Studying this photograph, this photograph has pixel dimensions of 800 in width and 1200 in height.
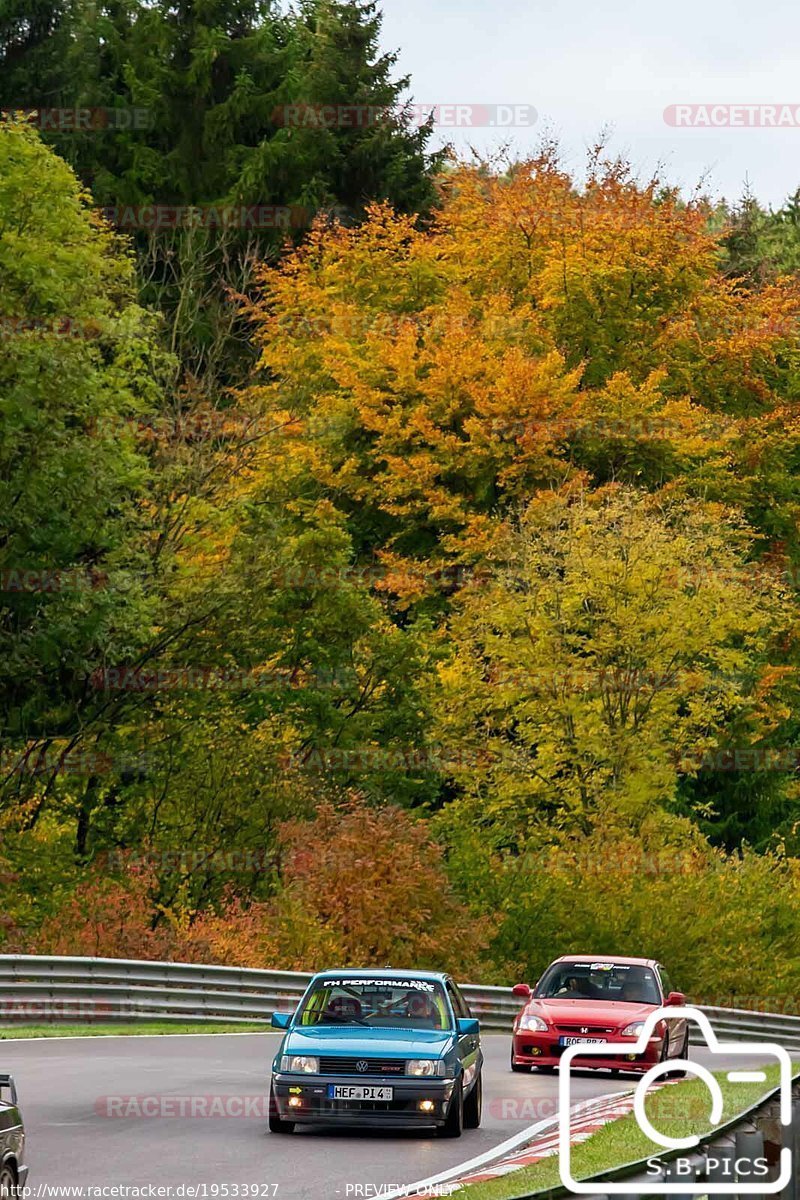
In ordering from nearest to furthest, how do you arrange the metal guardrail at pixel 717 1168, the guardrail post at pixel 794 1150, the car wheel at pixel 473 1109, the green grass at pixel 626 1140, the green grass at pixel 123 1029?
the metal guardrail at pixel 717 1168 < the guardrail post at pixel 794 1150 < the green grass at pixel 626 1140 < the car wheel at pixel 473 1109 < the green grass at pixel 123 1029

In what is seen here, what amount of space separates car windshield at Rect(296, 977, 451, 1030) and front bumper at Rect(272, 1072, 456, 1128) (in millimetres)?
875

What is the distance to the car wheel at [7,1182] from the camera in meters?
11.0

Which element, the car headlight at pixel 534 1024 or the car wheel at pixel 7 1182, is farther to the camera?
the car headlight at pixel 534 1024

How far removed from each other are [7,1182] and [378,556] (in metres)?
48.9

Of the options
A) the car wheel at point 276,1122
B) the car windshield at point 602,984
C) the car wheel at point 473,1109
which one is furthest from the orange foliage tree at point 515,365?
the car wheel at point 276,1122

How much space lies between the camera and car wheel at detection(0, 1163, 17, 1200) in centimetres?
1105

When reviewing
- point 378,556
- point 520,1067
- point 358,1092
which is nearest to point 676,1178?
point 358,1092

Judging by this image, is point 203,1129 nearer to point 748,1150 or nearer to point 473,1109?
point 473,1109

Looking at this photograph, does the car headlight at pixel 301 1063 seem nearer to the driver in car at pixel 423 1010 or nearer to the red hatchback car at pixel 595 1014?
the driver in car at pixel 423 1010

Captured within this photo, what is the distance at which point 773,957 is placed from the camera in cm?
4994

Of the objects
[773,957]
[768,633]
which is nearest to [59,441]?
[773,957]

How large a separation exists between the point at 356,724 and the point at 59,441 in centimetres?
1232

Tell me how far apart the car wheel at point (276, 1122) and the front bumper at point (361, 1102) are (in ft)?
0.26

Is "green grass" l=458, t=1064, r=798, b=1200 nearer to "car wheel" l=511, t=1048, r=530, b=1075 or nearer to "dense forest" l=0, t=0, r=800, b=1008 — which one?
"car wheel" l=511, t=1048, r=530, b=1075
